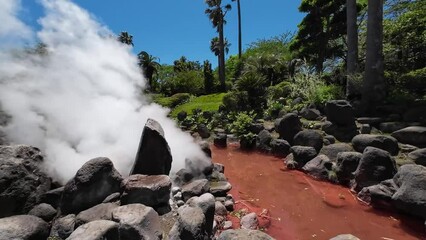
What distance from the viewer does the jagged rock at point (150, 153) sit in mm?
5211

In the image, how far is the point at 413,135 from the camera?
716 cm

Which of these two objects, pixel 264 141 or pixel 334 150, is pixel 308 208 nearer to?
pixel 334 150

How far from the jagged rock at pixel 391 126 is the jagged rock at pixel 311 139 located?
178 cm

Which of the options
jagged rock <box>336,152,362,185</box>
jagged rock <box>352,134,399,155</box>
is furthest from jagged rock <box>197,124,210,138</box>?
jagged rock <box>336,152,362,185</box>

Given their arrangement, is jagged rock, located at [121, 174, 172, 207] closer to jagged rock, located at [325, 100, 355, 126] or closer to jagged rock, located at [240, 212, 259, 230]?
jagged rock, located at [240, 212, 259, 230]

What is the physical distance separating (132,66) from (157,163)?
436 cm

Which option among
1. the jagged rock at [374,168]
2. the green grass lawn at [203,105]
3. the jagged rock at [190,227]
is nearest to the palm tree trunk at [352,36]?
the jagged rock at [374,168]

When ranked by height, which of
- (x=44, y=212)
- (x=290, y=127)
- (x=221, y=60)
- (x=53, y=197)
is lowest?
(x=44, y=212)

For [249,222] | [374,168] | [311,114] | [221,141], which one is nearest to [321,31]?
[311,114]

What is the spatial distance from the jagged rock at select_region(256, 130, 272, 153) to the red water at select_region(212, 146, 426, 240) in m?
1.59

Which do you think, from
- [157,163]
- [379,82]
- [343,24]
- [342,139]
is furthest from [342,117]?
[343,24]

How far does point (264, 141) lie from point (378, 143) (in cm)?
335

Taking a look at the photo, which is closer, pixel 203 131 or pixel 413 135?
pixel 413 135

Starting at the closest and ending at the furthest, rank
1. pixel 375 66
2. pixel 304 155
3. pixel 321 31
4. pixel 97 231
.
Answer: pixel 97 231 → pixel 304 155 → pixel 375 66 → pixel 321 31
